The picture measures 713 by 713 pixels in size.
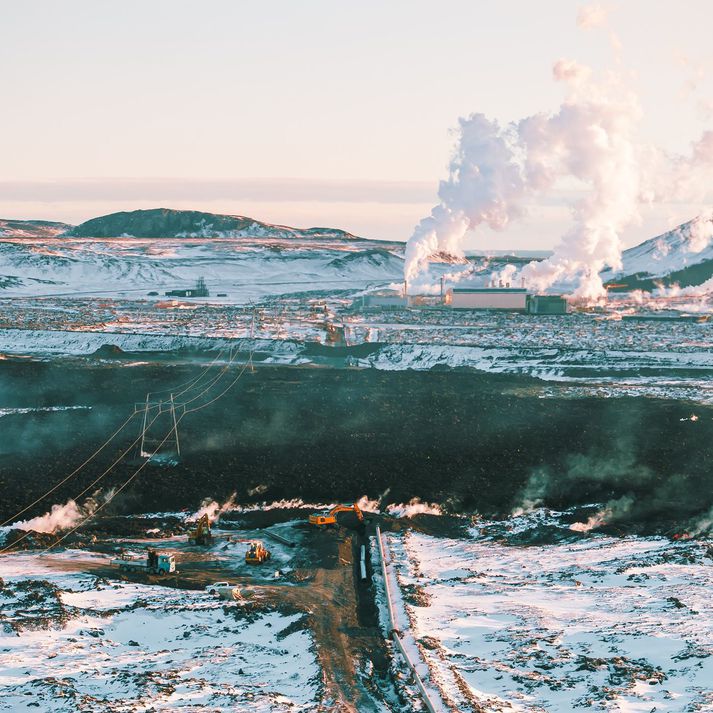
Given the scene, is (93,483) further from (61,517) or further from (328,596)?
(328,596)

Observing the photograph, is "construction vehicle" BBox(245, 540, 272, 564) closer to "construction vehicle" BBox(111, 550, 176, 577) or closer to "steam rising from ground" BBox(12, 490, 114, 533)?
"construction vehicle" BBox(111, 550, 176, 577)

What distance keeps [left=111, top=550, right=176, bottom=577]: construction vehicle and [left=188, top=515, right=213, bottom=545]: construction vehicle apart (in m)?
3.11

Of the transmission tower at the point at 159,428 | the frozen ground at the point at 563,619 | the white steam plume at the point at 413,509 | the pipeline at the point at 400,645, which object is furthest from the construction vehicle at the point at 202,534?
the transmission tower at the point at 159,428

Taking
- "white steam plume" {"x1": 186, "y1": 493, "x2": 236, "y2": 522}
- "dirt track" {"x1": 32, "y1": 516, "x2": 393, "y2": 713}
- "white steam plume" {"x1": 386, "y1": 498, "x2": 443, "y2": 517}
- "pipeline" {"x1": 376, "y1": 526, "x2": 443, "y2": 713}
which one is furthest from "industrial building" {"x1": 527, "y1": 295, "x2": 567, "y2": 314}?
"pipeline" {"x1": 376, "y1": 526, "x2": 443, "y2": 713}

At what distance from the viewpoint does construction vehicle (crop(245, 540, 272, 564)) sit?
43.4 metres

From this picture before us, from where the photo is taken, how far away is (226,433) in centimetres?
6669

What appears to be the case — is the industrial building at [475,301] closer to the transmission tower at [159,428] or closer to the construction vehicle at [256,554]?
the transmission tower at [159,428]

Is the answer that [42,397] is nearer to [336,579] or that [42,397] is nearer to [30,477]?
[30,477]

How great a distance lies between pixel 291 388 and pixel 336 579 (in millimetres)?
41468

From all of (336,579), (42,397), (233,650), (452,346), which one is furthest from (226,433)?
(452,346)

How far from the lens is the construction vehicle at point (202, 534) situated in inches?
1805

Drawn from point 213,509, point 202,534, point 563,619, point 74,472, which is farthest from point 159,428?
point 563,619

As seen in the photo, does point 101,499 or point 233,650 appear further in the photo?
point 101,499

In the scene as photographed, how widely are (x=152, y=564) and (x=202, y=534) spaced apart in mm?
4786
